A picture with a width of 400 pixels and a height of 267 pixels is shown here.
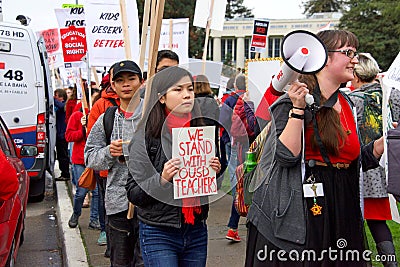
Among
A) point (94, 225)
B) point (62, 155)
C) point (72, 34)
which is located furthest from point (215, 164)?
point (62, 155)

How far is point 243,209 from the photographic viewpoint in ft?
11.5

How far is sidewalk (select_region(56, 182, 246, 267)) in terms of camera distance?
19.9 ft

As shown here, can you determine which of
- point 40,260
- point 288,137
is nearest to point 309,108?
point 288,137

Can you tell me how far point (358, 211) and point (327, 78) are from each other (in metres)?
0.73

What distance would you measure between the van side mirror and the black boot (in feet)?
18.8

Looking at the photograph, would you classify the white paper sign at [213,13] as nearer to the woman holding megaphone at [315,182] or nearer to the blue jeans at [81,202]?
the blue jeans at [81,202]

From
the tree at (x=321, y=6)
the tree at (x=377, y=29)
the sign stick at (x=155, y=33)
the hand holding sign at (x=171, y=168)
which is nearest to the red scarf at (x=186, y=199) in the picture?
the hand holding sign at (x=171, y=168)

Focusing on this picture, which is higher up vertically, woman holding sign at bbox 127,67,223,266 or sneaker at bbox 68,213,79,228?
woman holding sign at bbox 127,67,223,266

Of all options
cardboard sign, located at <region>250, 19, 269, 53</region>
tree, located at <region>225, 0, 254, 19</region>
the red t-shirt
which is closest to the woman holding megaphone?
the red t-shirt

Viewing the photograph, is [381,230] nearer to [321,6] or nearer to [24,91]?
[24,91]

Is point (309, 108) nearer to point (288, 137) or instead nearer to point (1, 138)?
point (288, 137)

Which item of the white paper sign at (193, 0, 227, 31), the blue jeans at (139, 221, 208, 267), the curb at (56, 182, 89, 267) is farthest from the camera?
the white paper sign at (193, 0, 227, 31)

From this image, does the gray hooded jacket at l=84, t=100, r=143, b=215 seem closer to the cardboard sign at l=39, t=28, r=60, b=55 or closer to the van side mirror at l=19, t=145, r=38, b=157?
the van side mirror at l=19, t=145, r=38, b=157

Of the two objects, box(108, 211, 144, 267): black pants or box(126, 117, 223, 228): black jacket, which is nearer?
box(126, 117, 223, 228): black jacket
